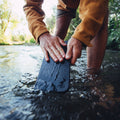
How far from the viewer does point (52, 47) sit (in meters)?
0.86

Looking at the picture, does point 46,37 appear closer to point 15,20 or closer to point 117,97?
point 117,97

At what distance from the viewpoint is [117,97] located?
2.34 feet

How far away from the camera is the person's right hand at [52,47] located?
0.82m

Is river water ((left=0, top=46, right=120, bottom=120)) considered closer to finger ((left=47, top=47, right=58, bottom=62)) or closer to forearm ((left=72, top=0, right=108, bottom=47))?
finger ((left=47, top=47, right=58, bottom=62))

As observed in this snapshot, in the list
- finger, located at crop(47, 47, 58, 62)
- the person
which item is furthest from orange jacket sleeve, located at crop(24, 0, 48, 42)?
finger, located at crop(47, 47, 58, 62)

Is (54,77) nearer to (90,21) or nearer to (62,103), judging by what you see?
(62,103)

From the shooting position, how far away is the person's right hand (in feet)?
2.70

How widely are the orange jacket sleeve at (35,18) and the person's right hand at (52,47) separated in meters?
0.06

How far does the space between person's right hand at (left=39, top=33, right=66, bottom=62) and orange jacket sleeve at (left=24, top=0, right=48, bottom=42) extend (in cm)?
6

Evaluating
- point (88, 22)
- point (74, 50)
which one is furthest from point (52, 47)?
point (88, 22)

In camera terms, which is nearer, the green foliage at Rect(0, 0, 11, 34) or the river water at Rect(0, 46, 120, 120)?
the river water at Rect(0, 46, 120, 120)

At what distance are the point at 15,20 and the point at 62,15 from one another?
1318 centimetres

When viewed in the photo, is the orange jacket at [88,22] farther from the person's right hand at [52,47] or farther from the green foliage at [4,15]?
the green foliage at [4,15]

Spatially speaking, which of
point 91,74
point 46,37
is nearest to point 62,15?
point 46,37
